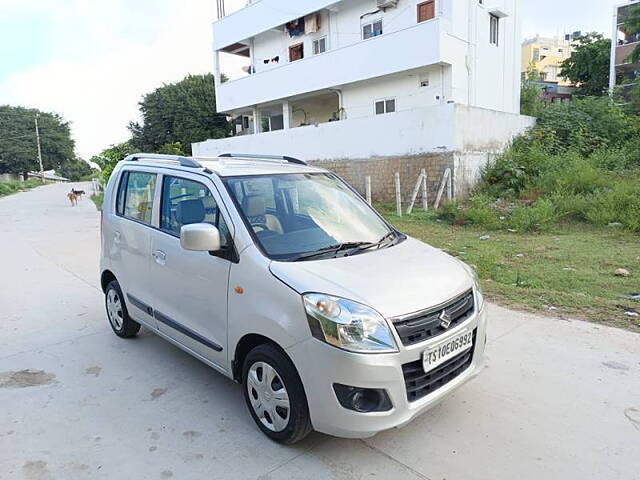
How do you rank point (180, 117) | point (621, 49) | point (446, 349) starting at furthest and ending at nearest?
point (621, 49)
point (180, 117)
point (446, 349)

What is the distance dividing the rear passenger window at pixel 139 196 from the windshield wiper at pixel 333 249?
1.68 meters

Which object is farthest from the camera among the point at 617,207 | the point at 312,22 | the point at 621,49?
the point at 621,49

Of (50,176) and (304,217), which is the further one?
(50,176)

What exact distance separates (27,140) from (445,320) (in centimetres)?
7041

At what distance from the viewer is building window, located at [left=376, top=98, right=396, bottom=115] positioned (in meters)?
18.0

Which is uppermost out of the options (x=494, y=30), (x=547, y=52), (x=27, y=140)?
(x=547, y=52)

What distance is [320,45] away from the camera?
67.3 ft

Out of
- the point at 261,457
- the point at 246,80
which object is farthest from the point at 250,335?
the point at 246,80

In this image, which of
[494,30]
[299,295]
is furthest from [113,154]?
[299,295]

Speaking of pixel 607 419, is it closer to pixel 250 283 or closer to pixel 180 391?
pixel 250 283

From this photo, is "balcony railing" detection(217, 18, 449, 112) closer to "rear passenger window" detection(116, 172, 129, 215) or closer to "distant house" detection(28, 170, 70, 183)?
"rear passenger window" detection(116, 172, 129, 215)

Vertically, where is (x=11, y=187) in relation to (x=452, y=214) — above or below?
above

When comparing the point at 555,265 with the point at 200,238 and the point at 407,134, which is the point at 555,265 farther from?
the point at 407,134

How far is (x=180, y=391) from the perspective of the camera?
3.55 meters
